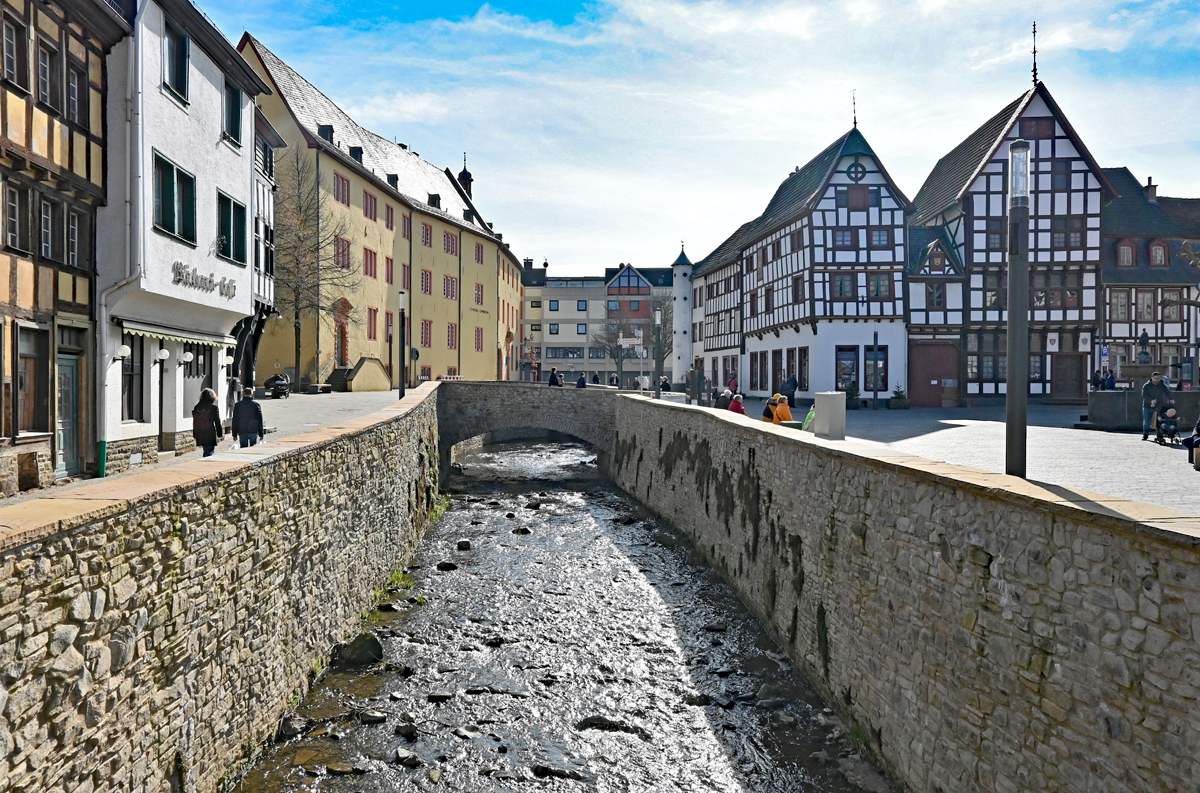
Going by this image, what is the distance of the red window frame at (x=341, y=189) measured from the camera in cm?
3897

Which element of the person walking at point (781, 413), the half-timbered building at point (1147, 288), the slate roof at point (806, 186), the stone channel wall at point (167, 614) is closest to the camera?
the stone channel wall at point (167, 614)

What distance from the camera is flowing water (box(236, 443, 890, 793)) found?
8367 mm

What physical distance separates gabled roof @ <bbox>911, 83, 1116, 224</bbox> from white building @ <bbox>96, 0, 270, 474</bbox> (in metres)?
28.0

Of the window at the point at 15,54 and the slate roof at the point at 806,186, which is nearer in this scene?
the window at the point at 15,54

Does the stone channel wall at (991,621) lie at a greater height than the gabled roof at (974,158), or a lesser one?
lesser

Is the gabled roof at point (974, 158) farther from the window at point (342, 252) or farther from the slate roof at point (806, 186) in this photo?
the window at point (342, 252)

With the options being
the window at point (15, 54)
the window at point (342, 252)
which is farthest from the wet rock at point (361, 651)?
the window at point (342, 252)

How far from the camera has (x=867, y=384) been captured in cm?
3494

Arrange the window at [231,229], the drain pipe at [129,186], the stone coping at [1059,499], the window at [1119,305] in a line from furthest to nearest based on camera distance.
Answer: the window at [1119,305] < the window at [231,229] < the drain pipe at [129,186] < the stone coping at [1059,499]

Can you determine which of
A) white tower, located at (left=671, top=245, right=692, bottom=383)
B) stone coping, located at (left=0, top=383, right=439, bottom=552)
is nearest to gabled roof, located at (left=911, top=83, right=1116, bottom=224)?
white tower, located at (left=671, top=245, right=692, bottom=383)

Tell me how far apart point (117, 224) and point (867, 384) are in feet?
93.3

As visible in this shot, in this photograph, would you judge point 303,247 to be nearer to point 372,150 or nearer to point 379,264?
point 379,264

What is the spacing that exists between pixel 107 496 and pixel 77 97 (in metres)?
9.41

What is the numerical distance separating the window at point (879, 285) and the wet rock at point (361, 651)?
1114 inches
